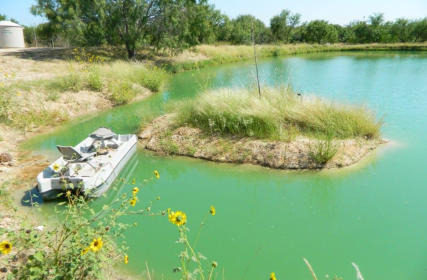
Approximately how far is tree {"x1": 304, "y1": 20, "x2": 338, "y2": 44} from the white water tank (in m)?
41.1

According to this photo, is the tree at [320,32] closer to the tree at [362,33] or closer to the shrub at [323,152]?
the tree at [362,33]

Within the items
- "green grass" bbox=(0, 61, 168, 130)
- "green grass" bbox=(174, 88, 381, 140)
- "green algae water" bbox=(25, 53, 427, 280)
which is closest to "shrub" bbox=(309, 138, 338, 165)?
"green algae water" bbox=(25, 53, 427, 280)

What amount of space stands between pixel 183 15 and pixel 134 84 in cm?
853

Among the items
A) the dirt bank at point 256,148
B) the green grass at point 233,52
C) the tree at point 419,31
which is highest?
the tree at point 419,31

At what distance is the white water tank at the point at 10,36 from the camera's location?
22484 mm

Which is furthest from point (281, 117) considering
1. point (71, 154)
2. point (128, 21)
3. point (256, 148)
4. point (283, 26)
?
point (283, 26)

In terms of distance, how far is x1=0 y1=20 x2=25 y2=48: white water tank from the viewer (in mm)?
22484

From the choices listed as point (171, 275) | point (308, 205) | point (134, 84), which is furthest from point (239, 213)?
point (134, 84)

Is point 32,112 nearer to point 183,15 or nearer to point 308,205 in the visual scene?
point 308,205

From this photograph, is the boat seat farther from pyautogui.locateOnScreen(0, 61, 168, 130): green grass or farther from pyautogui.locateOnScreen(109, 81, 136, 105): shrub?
pyautogui.locateOnScreen(109, 81, 136, 105): shrub

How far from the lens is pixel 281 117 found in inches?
289

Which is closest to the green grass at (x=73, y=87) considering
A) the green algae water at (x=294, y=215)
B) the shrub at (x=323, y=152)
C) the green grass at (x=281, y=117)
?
the green algae water at (x=294, y=215)

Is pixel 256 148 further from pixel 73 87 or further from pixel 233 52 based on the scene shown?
pixel 233 52

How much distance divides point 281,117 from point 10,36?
2386cm
